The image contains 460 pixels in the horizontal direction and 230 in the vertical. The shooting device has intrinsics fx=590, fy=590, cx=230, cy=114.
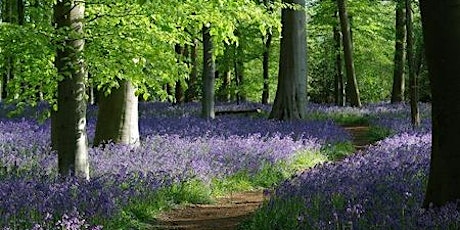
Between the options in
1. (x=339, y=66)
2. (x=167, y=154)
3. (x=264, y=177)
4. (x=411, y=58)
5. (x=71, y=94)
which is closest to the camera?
(x=71, y=94)

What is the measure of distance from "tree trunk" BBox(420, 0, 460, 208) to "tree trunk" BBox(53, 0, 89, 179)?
3897 mm

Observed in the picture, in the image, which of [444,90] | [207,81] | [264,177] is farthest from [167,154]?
[207,81]

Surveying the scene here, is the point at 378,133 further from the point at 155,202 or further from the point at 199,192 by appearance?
the point at 155,202

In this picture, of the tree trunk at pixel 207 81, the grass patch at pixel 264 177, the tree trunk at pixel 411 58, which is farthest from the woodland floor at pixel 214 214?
the tree trunk at pixel 207 81

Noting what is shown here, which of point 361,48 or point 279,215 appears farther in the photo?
point 361,48

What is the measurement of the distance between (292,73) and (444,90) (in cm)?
1390

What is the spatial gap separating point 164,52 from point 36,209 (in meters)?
2.59

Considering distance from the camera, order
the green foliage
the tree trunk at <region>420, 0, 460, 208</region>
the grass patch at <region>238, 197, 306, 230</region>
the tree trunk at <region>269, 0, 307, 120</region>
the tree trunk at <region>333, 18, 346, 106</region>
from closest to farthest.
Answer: the tree trunk at <region>420, 0, 460, 208</region> < the grass patch at <region>238, 197, 306, 230</region> < the tree trunk at <region>269, 0, 307, 120</region> < the tree trunk at <region>333, 18, 346, 106</region> < the green foliage

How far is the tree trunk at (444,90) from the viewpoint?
505cm

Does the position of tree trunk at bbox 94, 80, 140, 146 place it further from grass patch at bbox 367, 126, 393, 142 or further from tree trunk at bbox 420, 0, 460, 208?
grass patch at bbox 367, 126, 393, 142

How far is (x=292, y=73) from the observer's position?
19.0m

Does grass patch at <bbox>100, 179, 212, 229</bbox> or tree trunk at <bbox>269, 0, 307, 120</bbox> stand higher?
tree trunk at <bbox>269, 0, 307, 120</bbox>

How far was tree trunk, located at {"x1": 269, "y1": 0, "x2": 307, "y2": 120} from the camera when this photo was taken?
18.8 m

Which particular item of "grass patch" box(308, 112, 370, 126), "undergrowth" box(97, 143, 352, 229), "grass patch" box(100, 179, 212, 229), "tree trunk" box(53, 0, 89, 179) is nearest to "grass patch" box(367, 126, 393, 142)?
"grass patch" box(308, 112, 370, 126)
